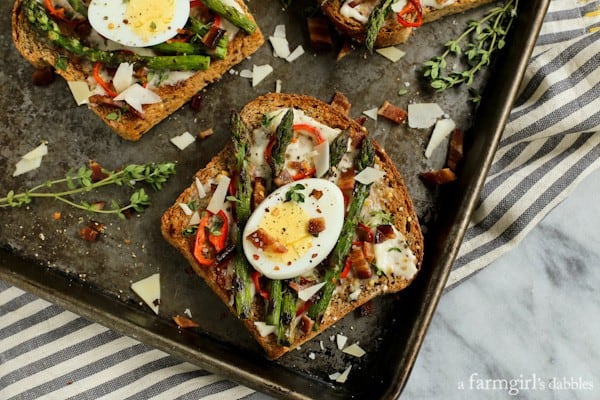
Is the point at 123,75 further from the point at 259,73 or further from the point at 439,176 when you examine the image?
the point at 439,176

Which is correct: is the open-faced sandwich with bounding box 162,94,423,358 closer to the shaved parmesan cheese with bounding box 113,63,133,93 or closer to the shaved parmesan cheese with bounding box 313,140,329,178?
the shaved parmesan cheese with bounding box 313,140,329,178

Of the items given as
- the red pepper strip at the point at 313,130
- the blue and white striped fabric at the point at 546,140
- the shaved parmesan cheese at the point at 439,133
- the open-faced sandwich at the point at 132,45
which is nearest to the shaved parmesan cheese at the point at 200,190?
the open-faced sandwich at the point at 132,45

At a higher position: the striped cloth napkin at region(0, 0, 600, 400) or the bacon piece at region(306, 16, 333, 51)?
the bacon piece at region(306, 16, 333, 51)

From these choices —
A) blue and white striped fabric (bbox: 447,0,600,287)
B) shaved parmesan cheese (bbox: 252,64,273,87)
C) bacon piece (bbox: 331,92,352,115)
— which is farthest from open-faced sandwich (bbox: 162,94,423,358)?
blue and white striped fabric (bbox: 447,0,600,287)

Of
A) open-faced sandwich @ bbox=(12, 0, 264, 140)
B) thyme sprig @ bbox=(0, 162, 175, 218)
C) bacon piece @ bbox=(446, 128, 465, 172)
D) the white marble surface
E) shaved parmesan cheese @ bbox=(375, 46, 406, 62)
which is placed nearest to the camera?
open-faced sandwich @ bbox=(12, 0, 264, 140)

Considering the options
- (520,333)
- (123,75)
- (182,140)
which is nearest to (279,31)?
(182,140)
